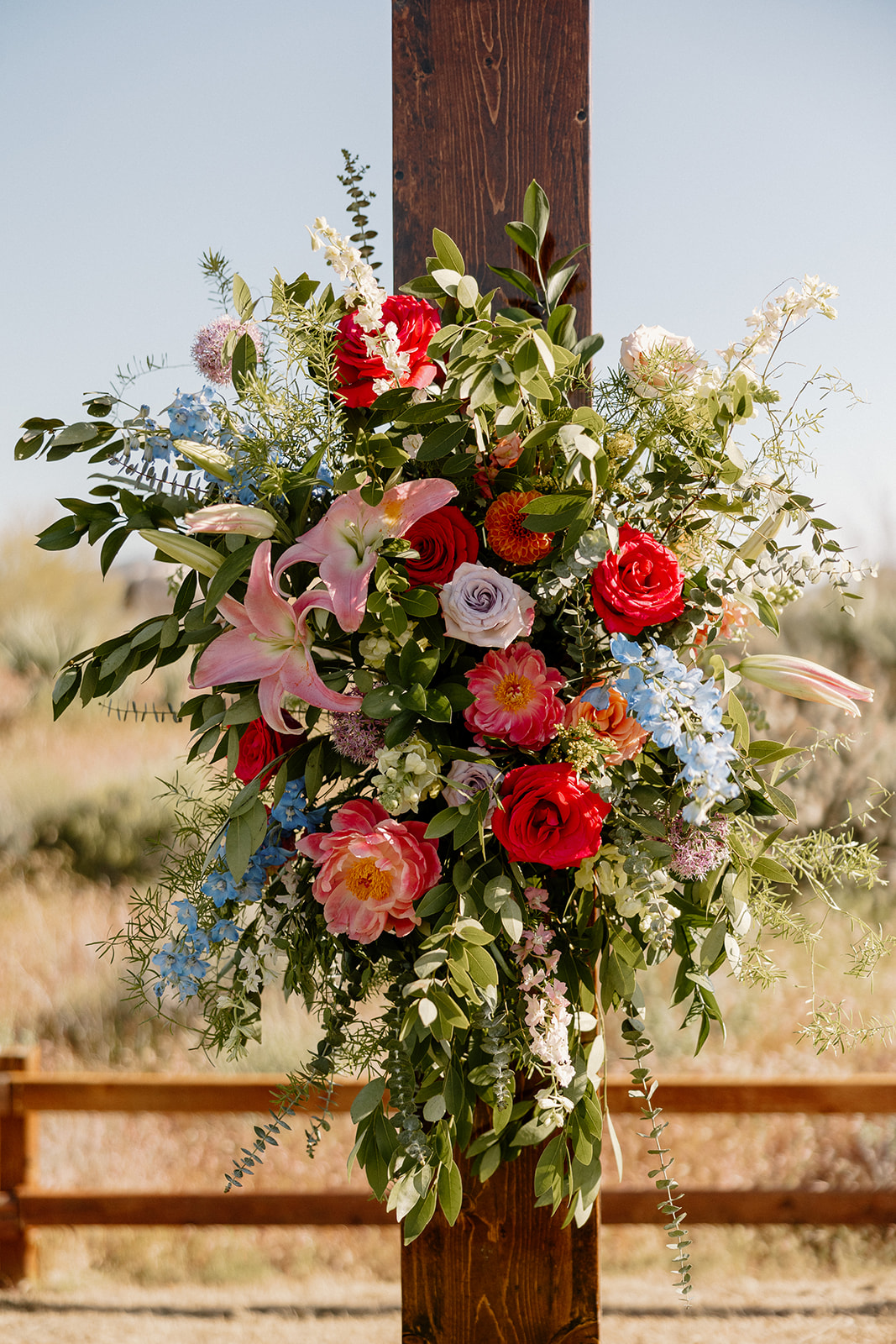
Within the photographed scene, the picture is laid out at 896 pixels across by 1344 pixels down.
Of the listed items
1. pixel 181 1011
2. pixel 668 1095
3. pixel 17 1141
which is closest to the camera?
pixel 668 1095

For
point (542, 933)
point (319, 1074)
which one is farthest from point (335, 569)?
point (319, 1074)

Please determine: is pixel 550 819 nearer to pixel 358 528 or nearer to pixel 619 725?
pixel 619 725

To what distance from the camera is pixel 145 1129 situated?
2684 mm

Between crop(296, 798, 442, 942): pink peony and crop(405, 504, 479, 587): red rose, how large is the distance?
199mm

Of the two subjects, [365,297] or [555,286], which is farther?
[555,286]

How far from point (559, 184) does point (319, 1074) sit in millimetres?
919

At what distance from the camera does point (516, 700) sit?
0.67 m

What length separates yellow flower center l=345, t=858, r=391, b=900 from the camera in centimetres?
65

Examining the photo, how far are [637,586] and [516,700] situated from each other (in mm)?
131

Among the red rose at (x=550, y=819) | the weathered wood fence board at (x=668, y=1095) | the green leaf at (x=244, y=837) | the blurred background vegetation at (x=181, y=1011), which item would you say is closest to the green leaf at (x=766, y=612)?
the red rose at (x=550, y=819)

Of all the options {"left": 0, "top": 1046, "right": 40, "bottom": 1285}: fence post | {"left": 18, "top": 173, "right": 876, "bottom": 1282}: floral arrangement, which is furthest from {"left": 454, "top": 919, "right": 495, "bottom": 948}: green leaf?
{"left": 0, "top": 1046, "right": 40, "bottom": 1285}: fence post

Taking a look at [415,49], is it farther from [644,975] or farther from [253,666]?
[644,975]

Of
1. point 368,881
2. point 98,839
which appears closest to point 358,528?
point 368,881

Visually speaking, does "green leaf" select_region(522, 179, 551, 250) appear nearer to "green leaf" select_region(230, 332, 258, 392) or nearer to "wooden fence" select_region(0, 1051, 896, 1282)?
"green leaf" select_region(230, 332, 258, 392)
